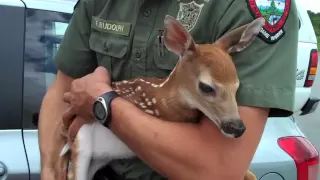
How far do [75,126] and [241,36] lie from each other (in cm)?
57

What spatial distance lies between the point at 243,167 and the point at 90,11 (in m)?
0.72

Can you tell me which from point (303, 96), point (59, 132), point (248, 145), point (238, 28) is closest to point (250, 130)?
point (248, 145)

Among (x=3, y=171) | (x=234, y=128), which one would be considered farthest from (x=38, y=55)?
(x=234, y=128)

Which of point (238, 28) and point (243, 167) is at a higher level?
point (238, 28)

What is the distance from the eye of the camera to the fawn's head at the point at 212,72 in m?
1.44

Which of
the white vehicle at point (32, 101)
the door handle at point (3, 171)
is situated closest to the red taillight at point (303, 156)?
the white vehicle at point (32, 101)

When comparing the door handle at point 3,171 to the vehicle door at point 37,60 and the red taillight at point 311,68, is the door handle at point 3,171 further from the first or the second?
the red taillight at point 311,68

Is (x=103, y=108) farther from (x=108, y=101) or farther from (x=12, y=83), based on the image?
(x=12, y=83)

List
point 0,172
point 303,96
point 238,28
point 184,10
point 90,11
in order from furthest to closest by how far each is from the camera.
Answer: point 303,96 < point 0,172 < point 90,11 < point 184,10 < point 238,28

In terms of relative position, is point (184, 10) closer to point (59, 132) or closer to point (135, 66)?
point (135, 66)

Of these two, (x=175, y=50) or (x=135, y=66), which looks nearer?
(x=175, y=50)

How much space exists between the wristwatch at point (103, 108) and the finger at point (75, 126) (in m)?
0.09

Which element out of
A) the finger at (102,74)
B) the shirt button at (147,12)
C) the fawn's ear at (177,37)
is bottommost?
the finger at (102,74)

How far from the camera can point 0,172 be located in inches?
108
